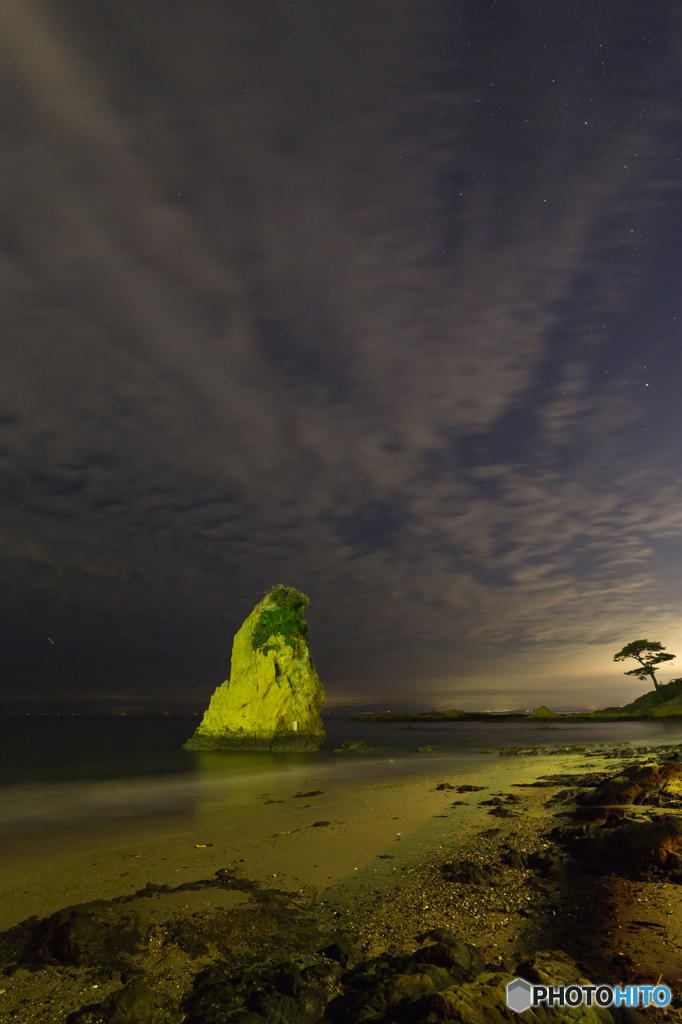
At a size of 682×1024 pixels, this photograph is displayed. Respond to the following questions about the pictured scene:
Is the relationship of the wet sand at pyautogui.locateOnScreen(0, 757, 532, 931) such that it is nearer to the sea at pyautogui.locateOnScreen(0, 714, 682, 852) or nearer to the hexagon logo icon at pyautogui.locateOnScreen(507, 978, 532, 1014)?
the sea at pyautogui.locateOnScreen(0, 714, 682, 852)

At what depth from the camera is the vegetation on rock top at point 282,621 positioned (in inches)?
1767

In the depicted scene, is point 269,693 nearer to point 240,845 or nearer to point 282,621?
point 282,621

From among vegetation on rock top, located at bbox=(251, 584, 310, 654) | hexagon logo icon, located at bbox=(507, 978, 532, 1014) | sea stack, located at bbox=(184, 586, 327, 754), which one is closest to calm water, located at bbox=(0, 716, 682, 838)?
sea stack, located at bbox=(184, 586, 327, 754)

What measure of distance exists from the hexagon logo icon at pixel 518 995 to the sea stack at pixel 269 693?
3985cm

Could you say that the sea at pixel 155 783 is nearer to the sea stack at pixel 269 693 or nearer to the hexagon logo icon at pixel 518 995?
the sea stack at pixel 269 693

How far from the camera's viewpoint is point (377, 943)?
6676 millimetres

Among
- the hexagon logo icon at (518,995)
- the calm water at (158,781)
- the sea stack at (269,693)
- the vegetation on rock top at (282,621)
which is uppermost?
the vegetation on rock top at (282,621)

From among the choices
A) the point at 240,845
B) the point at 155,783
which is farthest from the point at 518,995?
the point at 155,783

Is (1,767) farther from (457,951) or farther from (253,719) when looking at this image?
(457,951)

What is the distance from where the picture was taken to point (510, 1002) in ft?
15.9

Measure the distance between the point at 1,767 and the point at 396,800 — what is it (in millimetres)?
40830

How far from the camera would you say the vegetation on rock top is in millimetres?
44875

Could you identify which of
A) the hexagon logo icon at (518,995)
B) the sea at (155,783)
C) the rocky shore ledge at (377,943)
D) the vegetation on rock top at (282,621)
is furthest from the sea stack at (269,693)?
the hexagon logo icon at (518,995)

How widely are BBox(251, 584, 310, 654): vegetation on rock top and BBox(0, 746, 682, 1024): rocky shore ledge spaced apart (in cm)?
3499
